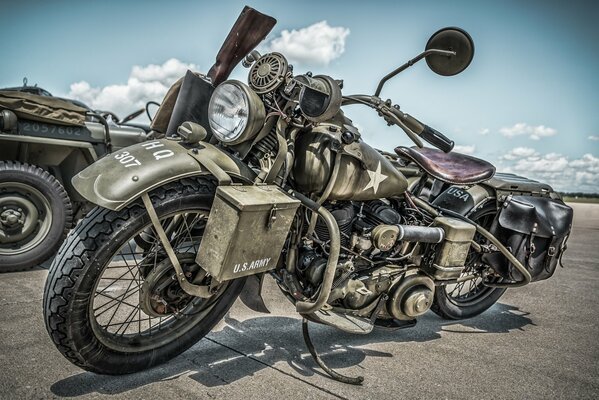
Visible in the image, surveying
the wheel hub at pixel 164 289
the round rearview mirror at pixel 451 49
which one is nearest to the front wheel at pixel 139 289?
the wheel hub at pixel 164 289

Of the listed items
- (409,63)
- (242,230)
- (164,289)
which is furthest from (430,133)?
(164,289)

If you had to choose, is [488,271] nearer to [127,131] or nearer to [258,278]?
[258,278]

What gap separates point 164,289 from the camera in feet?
7.26

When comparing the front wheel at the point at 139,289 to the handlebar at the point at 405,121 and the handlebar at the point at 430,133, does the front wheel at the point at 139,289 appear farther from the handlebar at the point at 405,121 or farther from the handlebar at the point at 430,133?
the handlebar at the point at 430,133

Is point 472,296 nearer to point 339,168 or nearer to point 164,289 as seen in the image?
point 339,168

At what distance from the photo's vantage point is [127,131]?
5.67 m

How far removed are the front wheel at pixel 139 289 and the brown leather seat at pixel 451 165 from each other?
1.44 meters

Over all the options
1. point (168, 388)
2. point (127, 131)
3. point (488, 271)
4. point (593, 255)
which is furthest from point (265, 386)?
point (593, 255)

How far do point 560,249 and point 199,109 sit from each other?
9.11ft

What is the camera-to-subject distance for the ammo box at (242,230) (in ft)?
6.31

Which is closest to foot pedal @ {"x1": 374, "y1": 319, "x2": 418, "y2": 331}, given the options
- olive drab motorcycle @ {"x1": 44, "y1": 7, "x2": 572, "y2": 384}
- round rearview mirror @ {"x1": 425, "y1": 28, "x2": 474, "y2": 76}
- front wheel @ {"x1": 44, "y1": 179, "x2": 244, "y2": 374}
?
olive drab motorcycle @ {"x1": 44, "y1": 7, "x2": 572, "y2": 384}

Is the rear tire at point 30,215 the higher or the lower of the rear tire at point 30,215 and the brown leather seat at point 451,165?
the lower

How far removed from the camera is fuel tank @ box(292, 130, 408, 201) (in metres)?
2.38

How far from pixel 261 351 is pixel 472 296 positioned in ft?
6.60
